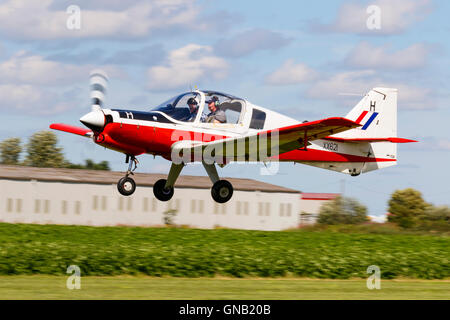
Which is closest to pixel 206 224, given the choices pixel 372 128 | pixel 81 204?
pixel 81 204

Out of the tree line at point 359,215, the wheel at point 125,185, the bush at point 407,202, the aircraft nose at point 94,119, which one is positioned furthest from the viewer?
the bush at point 407,202

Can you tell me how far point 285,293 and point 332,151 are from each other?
5.57 m

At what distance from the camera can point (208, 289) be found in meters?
15.8

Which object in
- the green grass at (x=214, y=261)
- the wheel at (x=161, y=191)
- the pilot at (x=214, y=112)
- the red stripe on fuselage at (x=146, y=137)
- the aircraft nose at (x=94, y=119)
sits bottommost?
the green grass at (x=214, y=261)

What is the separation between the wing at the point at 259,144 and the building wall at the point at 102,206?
31.0 metres

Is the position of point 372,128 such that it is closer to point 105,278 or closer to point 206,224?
point 105,278

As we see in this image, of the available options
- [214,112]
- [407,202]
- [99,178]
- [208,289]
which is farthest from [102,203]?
[208,289]

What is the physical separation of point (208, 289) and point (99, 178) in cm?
3565

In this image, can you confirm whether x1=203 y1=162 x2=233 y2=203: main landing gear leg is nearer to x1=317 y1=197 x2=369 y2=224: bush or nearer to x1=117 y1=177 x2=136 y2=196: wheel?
x1=117 y1=177 x2=136 y2=196: wheel

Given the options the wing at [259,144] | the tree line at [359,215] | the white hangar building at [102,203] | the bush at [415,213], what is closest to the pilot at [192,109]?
the wing at [259,144]

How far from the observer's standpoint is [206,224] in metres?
49.7

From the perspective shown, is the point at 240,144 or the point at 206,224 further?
the point at 206,224

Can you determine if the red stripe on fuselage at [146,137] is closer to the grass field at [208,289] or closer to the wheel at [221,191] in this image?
the wheel at [221,191]

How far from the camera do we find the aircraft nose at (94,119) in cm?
1622
